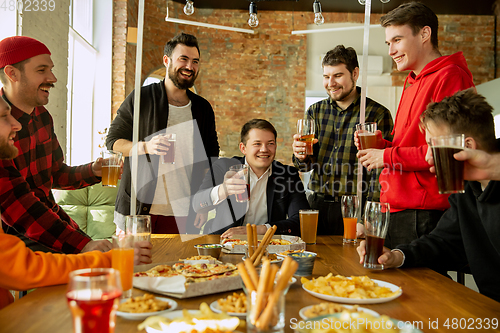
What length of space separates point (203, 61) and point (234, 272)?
6.46 metres

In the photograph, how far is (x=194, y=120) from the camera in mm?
2758

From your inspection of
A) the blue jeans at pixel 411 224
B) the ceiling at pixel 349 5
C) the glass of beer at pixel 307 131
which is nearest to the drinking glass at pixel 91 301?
the blue jeans at pixel 411 224

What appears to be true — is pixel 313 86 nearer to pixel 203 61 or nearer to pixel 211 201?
pixel 203 61

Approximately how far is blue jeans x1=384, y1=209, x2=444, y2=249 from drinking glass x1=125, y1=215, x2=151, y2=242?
1.18 meters

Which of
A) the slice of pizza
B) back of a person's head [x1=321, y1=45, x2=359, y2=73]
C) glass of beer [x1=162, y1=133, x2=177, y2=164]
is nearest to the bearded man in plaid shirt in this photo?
back of a person's head [x1=321, y1=45, x2=359, y2=73]

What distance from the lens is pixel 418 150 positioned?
1757 millimetres

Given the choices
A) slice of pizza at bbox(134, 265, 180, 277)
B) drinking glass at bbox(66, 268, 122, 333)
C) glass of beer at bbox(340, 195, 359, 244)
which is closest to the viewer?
drinking glass at bbox(66, 268, 122, 333)

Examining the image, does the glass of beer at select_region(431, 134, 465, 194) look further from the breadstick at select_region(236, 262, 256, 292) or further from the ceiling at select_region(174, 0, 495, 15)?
the ceiling at select_region(174, 0, 495, 15)

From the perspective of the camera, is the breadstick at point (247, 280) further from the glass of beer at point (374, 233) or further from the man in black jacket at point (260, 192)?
the man in black jacket at point (260, 192)

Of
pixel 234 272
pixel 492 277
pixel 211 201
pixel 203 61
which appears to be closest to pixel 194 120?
pixel 211 201

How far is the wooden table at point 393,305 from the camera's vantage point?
87cm

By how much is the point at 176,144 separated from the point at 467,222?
1770 mm

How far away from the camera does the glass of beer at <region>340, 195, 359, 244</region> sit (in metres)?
1.79

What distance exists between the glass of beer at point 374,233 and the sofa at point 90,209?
11.3ft
